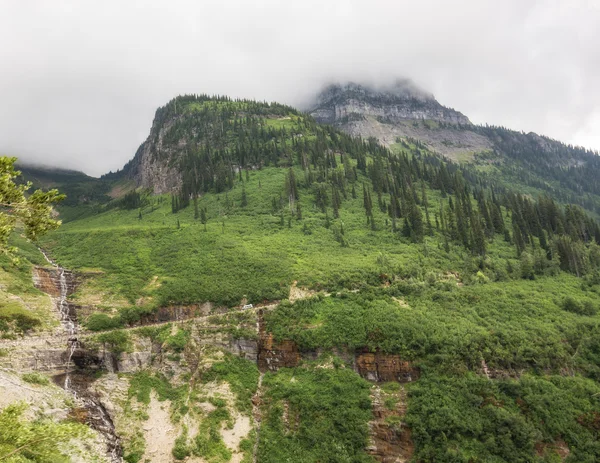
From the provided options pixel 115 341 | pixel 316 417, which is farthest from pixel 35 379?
pixel 316 417

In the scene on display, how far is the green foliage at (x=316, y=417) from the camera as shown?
38.4 meters

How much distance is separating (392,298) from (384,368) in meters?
15.3

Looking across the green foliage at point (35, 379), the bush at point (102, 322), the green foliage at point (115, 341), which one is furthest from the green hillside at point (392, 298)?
the green foliage at point (35, 379)

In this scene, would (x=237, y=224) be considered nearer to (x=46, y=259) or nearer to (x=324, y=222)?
(x=324, y=222)

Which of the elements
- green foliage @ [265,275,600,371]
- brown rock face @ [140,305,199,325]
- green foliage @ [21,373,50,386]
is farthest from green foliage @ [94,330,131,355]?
green foliage @ [265,275,600,371]

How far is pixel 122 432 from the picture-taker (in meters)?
38.6

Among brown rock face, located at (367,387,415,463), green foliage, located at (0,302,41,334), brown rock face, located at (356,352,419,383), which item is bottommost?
brown rock face, located at (367,387,415,463)

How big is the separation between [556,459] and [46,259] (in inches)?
3669

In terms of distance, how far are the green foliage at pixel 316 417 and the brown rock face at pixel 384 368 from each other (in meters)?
1.84

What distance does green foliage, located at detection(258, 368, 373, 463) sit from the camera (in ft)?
126

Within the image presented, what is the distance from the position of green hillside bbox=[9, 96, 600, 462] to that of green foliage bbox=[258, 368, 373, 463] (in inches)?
6.1

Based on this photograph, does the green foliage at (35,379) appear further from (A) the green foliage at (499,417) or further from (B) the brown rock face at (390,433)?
(A) the green foliage at (499,417)

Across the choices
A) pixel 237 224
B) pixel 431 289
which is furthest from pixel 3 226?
pixel 237 224

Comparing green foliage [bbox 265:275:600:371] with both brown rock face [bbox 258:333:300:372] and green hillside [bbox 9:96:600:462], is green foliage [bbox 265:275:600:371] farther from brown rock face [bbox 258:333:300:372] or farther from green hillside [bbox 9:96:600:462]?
brown rock face [bbox 258:333:300:372]
